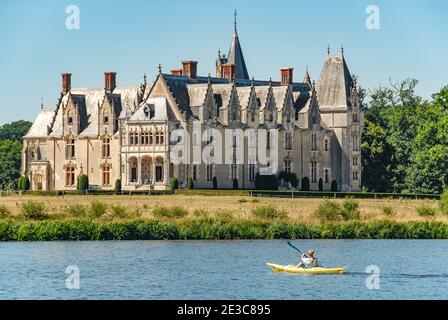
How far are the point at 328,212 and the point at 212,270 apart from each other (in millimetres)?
22287

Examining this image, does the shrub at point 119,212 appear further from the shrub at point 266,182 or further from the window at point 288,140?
the window at point 288,140

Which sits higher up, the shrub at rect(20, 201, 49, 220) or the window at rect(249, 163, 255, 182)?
the window at rect(249, 163, 255, 182)

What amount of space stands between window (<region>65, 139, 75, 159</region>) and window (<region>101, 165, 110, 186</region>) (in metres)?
3.67

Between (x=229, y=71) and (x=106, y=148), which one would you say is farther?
(x=229, y=71)

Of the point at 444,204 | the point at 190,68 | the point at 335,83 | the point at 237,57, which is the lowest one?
the point at 444,204

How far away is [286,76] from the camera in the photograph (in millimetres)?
114375

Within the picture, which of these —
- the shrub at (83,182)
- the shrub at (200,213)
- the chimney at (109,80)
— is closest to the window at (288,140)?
the chimney at (109,80)

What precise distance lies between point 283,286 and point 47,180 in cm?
5838

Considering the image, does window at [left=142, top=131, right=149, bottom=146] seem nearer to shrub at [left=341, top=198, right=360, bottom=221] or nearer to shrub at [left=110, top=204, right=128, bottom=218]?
shrub at [left=110, top=204, right=128, bottom=218]

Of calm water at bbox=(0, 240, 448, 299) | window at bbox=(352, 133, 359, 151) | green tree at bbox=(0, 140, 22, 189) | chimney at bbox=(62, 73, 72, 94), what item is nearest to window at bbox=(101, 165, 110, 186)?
chimney at bbox=(62, 73, 72, 94)

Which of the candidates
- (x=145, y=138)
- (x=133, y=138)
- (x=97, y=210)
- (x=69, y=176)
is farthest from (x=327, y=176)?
(x=97, y=210)

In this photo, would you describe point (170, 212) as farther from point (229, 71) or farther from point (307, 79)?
point (307, 79)

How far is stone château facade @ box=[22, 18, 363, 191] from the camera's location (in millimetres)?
104688

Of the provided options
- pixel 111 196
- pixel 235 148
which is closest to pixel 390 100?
pixel 235 148
